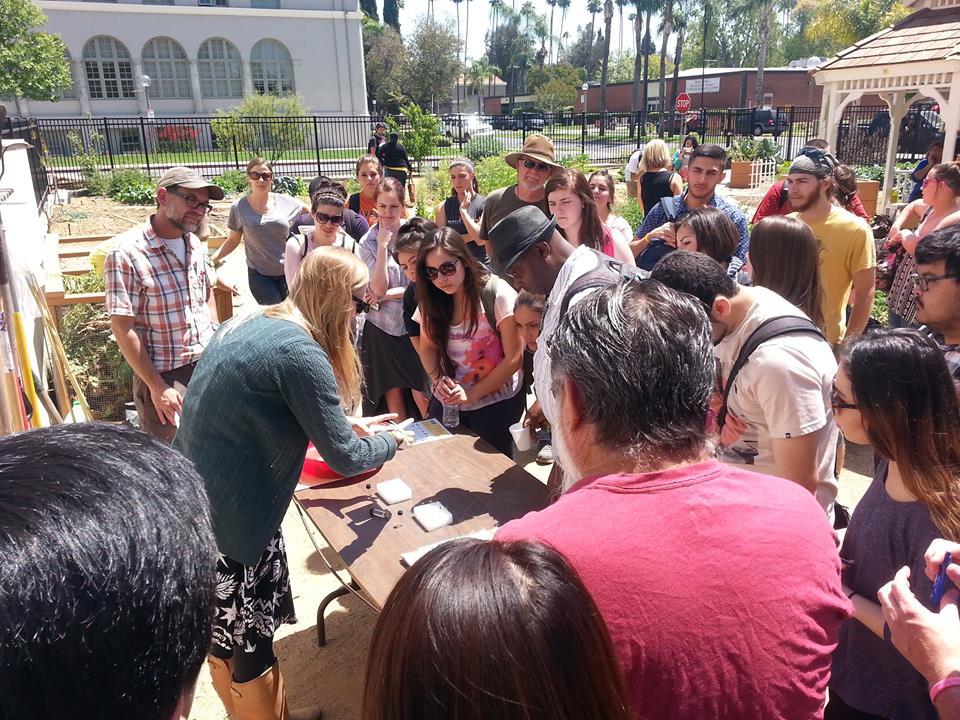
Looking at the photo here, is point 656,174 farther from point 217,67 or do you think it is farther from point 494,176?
point 217,67

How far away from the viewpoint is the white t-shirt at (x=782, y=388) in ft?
6.63

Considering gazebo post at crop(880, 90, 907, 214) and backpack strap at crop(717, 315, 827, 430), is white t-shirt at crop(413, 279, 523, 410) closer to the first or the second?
backpack strap at crop(717, 315, 827, 430)

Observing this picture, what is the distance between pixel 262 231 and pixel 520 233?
3559 millimetres

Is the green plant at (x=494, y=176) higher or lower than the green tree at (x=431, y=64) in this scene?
lower

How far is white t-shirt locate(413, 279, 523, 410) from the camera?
11.5 feet

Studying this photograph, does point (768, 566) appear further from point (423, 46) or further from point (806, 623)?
point (423, 46)

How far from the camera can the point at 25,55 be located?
77.6 ft

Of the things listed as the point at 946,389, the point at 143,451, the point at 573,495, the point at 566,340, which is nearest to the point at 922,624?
the point at 946,389

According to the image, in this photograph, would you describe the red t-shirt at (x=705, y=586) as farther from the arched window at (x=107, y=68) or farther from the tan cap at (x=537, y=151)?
the arched window at (x=107, y=68)

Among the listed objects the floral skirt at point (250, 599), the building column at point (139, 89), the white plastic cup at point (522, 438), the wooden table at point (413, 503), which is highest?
the building column at point (139, 89)

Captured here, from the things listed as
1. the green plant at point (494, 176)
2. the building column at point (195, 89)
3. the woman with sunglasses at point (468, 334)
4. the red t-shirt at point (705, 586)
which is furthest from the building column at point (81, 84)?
the red t-shirt at point (705, 586)

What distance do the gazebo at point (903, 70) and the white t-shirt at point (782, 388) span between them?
881cm

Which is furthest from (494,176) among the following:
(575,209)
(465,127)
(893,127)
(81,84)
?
(81,84)

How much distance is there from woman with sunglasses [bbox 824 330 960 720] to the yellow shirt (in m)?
2.43
